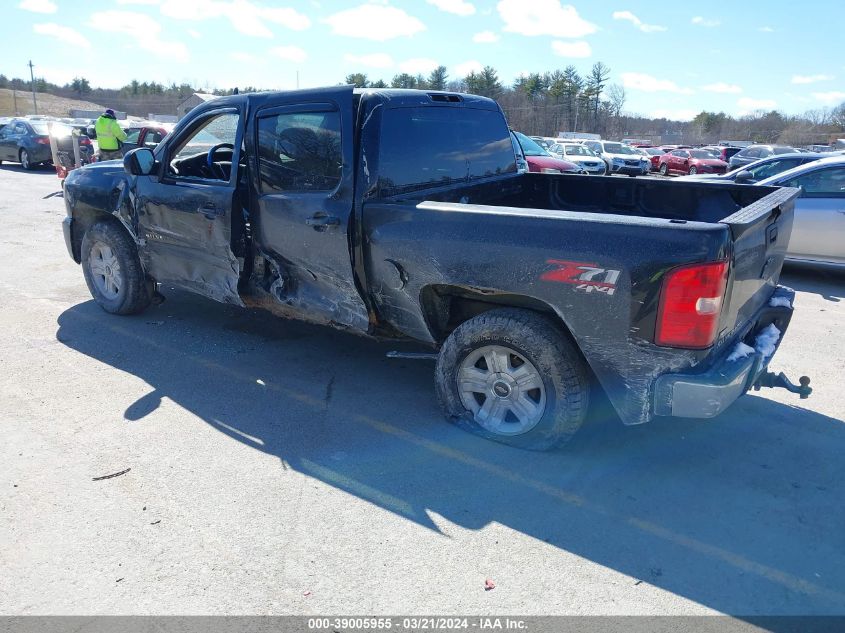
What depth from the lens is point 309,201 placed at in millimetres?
4316

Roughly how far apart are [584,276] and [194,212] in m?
3.11

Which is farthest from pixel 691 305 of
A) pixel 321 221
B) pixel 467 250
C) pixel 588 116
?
pixel 588 116

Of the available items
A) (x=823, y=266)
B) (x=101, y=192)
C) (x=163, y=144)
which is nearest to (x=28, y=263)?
(x=101, y=192)

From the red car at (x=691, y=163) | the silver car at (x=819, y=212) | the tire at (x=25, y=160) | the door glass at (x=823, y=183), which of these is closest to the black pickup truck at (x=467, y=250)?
the silver car at (x=819, y=212)

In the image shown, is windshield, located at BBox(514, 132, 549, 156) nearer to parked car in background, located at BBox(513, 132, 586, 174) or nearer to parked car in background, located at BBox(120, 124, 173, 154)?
parked car in background, located at BBox(513, 132, 586, 174)

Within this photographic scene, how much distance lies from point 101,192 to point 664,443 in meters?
5.00

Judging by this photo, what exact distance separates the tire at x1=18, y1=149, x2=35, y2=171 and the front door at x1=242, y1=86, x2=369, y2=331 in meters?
20.7

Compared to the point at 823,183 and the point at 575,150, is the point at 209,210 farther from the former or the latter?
the point at 575,150

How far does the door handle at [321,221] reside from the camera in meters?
4.14

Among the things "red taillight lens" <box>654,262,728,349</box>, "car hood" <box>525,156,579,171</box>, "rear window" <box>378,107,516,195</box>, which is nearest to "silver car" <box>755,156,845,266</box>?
"rear window" <box>378,107,516,195</box>

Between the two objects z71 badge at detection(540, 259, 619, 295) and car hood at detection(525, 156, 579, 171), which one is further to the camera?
car hood at detection(525, 156, 579, 171)

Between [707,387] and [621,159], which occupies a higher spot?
[621,159]

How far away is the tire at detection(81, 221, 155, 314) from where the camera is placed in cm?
582

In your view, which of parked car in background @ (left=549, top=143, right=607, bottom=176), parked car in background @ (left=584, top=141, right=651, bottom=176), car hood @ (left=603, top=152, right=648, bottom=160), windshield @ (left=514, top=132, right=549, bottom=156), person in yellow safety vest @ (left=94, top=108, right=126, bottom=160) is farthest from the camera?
car hood @ (left=603, top=152, right=648, bottom=160)
